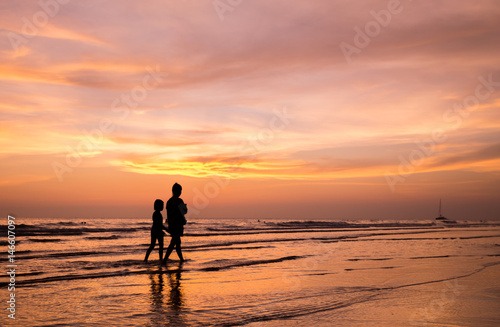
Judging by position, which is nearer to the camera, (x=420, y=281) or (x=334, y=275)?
(x=420, y=281)

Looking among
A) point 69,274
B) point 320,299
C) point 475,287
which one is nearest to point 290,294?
point 320,299

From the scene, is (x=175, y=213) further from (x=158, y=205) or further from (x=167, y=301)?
(x=167, y=301)

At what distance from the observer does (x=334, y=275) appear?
1143 centimetres

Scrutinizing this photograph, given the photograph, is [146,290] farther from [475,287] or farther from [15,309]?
[475,287]

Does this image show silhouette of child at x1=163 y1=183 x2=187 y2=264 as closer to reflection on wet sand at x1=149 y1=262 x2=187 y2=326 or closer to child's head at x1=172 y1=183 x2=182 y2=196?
child's head at x1=172 y1=183 x2=182 y2=196

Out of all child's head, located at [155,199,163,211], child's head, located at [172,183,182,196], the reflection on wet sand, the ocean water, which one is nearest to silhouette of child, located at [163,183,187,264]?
child's head, located at [172,183,182,196]

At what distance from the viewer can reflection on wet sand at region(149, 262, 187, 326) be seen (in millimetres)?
6426

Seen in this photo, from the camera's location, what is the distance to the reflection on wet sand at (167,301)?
6.43 metres

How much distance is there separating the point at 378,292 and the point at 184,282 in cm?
447

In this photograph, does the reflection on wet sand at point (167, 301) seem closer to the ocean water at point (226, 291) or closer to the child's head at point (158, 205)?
the ocean water at point (226, 291)

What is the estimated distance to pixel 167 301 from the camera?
7.88m

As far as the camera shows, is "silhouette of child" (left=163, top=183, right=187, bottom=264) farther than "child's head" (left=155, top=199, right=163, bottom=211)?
No

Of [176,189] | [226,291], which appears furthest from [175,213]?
[226,291]

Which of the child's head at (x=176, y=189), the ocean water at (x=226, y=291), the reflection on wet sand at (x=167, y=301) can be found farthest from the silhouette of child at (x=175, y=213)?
the reflection on wet sand at (x=167, y=301)
